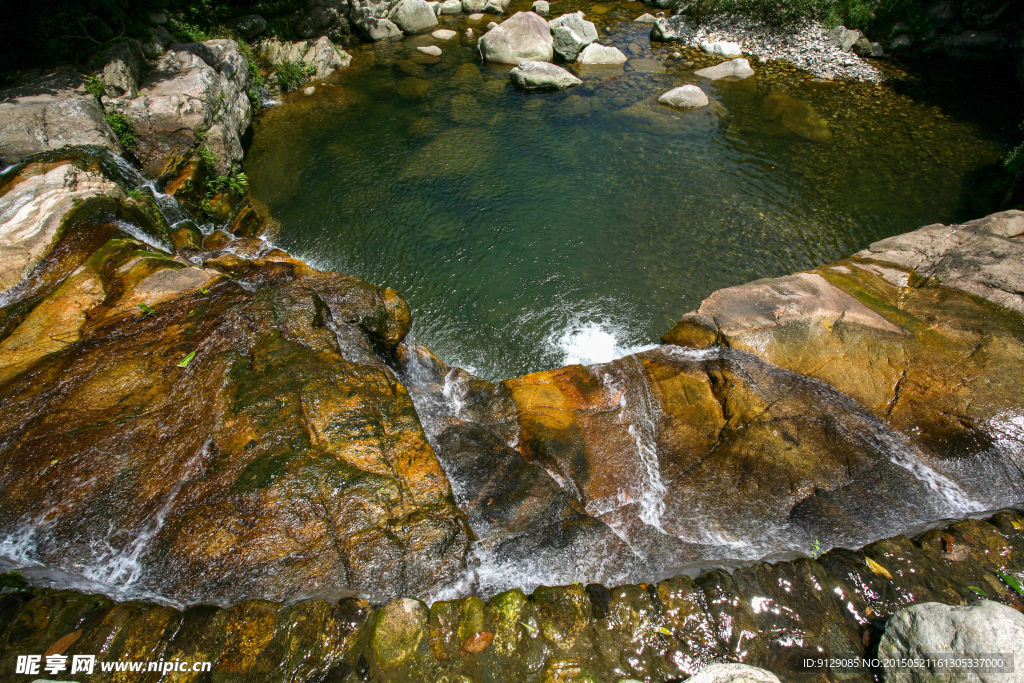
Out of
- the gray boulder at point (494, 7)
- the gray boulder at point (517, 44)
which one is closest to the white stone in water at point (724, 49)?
the gray boulder at point (517, 44)

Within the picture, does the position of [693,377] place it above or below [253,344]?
below

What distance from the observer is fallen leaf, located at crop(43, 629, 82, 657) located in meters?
4.12

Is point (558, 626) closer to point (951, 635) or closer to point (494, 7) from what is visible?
point (951, 635)

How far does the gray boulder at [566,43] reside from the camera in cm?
1784

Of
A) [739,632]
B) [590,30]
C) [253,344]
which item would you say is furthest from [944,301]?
[590,30]

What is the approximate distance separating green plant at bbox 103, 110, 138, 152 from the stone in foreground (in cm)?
1696

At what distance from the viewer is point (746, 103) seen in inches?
608

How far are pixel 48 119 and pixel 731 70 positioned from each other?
18.9 m

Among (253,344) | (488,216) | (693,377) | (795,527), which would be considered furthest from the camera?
(488,216)

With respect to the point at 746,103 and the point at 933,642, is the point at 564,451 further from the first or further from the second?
the point at 746,103

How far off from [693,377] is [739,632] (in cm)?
345

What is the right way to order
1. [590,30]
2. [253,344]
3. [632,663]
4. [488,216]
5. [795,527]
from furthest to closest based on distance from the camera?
[590,30] → [488,216] → [253,344] → [795,527] → [632,663]

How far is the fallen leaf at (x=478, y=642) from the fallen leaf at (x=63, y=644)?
3368 millimetres

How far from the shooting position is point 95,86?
10.7 metres
